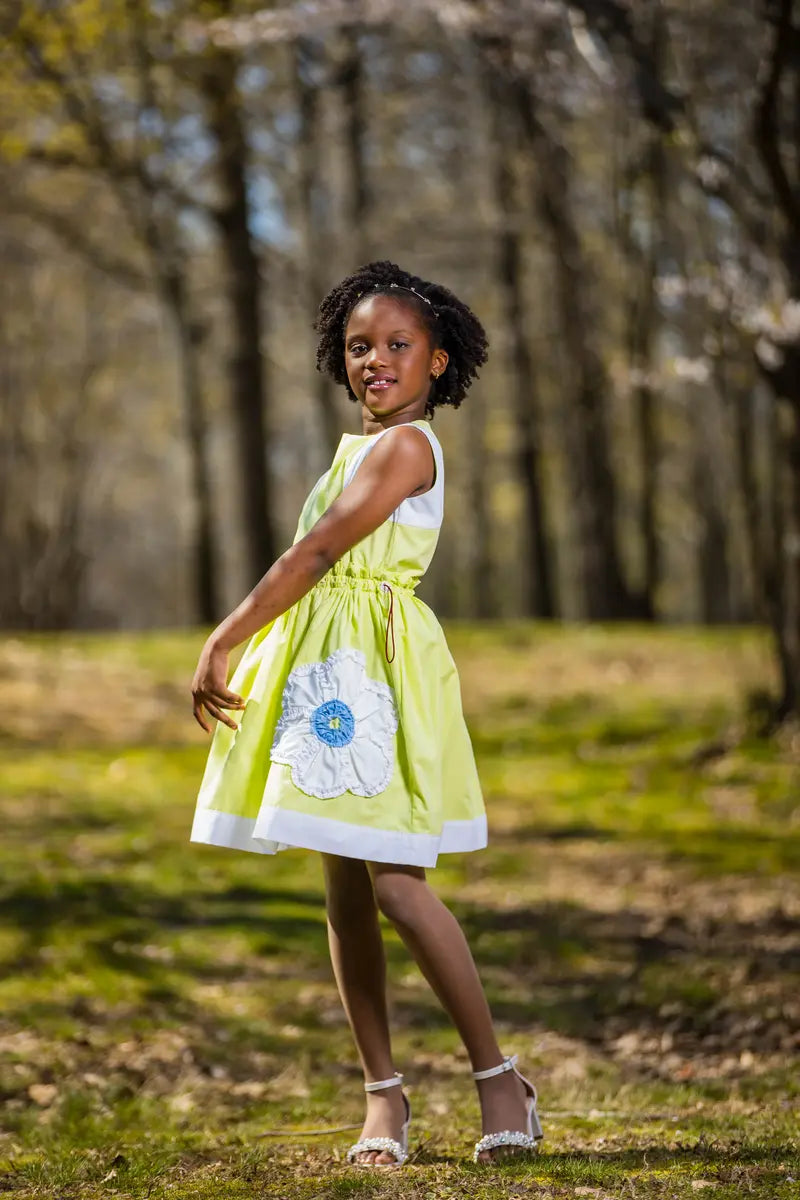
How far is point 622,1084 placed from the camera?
13.5ft

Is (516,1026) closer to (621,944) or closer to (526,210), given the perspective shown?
(621,944)

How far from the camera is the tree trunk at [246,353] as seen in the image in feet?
51.6

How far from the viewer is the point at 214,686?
2.97 metres

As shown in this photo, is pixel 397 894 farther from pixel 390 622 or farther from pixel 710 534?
pixel 710 534

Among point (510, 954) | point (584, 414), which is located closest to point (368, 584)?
point (510, 954)

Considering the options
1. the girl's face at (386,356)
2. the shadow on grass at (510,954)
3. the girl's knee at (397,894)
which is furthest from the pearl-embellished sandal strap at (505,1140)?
the shadow on grass at (510,954)

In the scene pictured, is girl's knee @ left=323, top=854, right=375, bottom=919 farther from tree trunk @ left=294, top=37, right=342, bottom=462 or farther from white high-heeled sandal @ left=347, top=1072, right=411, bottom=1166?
tree trunk @ left=294, top=37, right=342, bottom=462

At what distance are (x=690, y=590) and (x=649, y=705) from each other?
128 feet

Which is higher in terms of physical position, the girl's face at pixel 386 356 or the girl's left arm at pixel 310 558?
the girl's face at pixel 386 356

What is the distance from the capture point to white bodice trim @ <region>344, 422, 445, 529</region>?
3.10m

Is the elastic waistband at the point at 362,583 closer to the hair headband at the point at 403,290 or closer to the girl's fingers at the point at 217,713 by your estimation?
the girl's fingers at the point at 217,713

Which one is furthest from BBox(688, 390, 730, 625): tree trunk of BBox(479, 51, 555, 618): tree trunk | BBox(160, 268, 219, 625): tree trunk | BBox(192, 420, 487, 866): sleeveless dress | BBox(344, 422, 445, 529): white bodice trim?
BBox(192, 420, 487, 866): sleeveless dress

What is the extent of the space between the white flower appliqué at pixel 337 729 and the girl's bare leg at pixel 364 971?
325 millimetres

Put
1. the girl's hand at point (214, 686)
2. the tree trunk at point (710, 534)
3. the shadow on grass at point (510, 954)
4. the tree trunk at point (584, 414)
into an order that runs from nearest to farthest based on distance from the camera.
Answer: the girl's hand at point (214, 686), the shadow on grass at point (510, 954), the tree trunk at point (584, 414), the tree trunk at point (710, 534)
